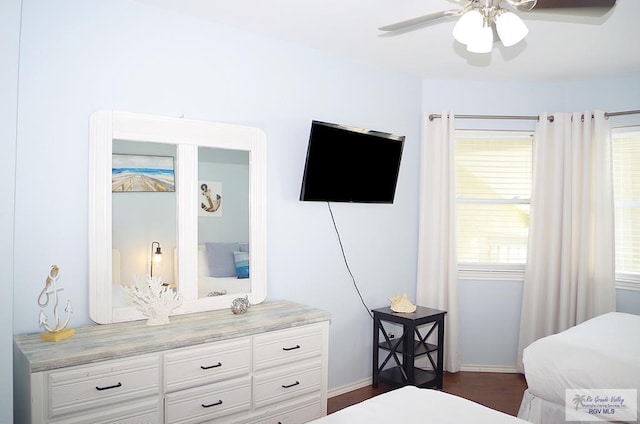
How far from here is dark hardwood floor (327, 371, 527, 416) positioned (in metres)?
3.52

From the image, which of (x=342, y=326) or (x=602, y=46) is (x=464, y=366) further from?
(x=602, y=46)

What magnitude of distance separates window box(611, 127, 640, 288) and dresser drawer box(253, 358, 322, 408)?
281 centimetres

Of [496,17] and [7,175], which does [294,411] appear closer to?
[7,175]

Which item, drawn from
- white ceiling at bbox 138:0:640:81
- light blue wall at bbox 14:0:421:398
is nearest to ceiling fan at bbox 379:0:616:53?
white ceiling at bbox 138:0:640:81

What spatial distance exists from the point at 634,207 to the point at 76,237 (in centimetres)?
415

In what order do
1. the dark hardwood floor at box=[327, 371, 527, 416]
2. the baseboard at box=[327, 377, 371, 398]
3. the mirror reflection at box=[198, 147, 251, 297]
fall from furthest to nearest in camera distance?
the baseboard at box=[327, 377, 371, 398] → the dark hardwood floor at box=[327, 371, 527, 416] → the mirror reflection at box=[198, 147, 251, 297]

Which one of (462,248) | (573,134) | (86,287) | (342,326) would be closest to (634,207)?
(573,134)

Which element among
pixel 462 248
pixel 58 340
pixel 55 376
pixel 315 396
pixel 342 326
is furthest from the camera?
pixel 462 248

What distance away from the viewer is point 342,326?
372cm

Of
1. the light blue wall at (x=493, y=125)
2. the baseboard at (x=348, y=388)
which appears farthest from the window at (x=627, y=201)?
the baseboard at (x=348, y=388)

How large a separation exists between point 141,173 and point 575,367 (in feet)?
8.05

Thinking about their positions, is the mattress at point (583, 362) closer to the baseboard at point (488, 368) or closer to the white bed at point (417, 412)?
the white bed at point (417, 412)

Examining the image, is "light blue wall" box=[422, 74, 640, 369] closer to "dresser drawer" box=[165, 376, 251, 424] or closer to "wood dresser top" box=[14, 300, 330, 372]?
"wood dresser top" box=[14, 300, 330, 372]

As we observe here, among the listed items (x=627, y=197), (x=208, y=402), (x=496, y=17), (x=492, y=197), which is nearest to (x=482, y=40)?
(x=496, y=17)
